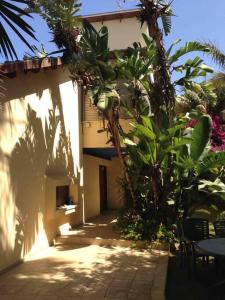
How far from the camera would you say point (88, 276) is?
7836 mm

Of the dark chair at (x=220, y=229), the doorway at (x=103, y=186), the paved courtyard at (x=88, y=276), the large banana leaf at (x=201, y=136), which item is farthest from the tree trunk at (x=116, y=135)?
A: the doorway at (x=103, y=186)

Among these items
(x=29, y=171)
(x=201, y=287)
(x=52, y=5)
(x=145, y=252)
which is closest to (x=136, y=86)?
(x=52, y=5)

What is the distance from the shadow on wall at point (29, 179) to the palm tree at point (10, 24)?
13.5 ft

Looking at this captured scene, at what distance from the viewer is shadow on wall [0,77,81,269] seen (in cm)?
863

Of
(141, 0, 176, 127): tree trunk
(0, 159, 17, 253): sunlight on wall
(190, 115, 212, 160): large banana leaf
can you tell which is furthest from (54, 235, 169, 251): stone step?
(141, 0, 176, 127): tree trunk

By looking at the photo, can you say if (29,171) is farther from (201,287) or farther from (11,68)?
(201,287)

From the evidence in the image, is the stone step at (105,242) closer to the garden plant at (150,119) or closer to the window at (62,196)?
the garden plant at (150,119)

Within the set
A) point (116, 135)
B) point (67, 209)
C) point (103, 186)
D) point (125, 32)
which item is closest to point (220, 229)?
point (116, 135)

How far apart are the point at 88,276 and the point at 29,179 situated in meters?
3.14

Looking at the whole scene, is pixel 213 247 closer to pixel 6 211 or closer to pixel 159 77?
pixel 6 211

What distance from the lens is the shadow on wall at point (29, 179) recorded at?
863cm

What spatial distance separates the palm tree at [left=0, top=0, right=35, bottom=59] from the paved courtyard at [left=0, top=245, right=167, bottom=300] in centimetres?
418

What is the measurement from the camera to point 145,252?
10.2 metres

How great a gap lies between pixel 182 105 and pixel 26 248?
1425 cm
